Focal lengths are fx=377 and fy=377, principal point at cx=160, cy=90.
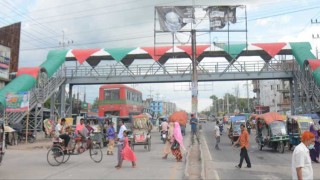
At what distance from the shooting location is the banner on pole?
2642 centimetres

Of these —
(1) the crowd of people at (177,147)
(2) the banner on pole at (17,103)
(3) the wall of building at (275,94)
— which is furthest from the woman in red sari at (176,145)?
(3) the wall of building at (275,94)

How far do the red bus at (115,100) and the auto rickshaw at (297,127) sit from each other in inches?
719

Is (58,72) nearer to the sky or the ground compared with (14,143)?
nearer to the sky

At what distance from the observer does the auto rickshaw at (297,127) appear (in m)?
19.5

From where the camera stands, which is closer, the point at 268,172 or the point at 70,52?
the point at 268,172

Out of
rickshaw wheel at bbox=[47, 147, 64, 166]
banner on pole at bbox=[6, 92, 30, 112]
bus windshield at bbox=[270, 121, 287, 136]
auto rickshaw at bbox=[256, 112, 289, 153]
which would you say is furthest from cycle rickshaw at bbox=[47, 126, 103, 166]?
banner on pole at bbox=[6, 92, 30, 112]

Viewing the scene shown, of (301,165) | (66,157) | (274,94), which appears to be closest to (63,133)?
(66,157)

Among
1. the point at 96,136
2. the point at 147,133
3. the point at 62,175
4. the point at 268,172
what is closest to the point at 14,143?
the point at 96,136

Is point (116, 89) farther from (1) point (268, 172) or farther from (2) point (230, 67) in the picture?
(1) point (268, 172)

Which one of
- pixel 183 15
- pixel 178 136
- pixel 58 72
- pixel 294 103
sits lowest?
pixel 178 136

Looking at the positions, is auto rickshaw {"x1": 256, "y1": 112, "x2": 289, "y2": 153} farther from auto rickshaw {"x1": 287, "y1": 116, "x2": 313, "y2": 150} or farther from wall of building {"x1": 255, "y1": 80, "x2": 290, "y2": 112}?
wall of building {"x1": 255, "y1": 80, "x2": 290, "y2": 112}

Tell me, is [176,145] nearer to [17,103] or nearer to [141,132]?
[141,132]

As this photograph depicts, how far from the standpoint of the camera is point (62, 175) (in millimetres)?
11469

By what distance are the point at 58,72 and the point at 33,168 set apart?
85.4 ft
